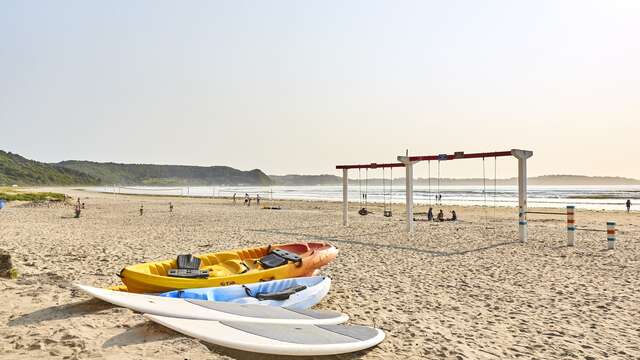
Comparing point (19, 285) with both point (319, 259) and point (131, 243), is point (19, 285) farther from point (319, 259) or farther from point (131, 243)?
point (131, 243)

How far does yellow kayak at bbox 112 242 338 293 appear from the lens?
20.9 ft

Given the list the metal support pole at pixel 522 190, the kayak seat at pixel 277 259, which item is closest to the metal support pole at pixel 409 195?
the metal support pole at pixel 522 190

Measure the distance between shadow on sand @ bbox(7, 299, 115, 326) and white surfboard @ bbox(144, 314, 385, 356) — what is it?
53.1 inches

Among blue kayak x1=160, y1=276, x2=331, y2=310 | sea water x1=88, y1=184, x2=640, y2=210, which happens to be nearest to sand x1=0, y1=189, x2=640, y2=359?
blue kayak x1=160, y1=276, x2=331, y2=310

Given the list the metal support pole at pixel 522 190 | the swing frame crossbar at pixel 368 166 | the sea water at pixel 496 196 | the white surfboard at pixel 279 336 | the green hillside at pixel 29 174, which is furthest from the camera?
the green hillside at pixel 29 174

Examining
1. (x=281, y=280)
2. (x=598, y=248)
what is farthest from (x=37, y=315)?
(x=598, y=248)

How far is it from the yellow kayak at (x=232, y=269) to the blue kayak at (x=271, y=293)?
25 cm

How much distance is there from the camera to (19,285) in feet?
24.1

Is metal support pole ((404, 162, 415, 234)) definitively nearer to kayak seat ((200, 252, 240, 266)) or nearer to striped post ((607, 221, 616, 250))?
striped post ((607, 221, 616, 250))

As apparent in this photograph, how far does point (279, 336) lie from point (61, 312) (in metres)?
3.00

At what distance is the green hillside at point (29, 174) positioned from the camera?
127 m

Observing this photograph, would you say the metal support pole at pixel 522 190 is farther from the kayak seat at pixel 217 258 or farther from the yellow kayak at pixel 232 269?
the kayak seat at pixel 217 258

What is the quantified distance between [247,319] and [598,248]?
1236 centimetres

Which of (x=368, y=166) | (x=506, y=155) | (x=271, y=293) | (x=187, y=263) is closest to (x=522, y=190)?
(x=506, y=155)
